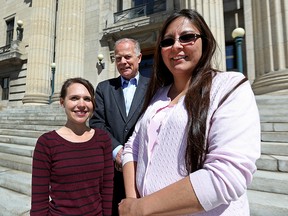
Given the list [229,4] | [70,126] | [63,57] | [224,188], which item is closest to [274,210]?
[224,188]

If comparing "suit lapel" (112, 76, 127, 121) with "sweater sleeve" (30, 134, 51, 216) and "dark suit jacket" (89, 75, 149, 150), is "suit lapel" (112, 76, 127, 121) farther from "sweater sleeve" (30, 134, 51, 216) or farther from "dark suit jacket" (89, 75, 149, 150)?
"sweater sleeve" (30, 134, 51, 216)

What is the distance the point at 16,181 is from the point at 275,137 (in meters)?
4.81

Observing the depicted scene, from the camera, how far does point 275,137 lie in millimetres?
3846

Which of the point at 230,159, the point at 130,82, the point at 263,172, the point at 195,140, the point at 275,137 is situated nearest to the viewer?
the point at 230,159

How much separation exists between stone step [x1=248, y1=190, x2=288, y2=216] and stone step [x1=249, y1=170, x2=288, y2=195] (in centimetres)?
8

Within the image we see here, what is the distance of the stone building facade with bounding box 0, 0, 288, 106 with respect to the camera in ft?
22.1

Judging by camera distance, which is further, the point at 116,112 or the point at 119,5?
the point at 119,5

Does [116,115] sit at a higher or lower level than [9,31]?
lower

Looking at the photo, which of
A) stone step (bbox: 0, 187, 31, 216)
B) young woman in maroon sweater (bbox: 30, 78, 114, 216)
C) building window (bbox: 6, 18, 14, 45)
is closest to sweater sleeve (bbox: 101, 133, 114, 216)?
young woman in maroon sweater (bbox: 30, 78, 114, 216)

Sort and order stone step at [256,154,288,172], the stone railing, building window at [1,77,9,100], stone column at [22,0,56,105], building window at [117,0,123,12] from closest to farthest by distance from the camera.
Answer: stone step at [256,154,288,172]
the stone railing
stone column at [22,0,56,105]
building window at [117,0,123,12]
building window at [1,77,9,100]

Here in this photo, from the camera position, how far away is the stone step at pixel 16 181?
3.94 m

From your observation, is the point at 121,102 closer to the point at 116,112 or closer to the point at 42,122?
the point at 116,112

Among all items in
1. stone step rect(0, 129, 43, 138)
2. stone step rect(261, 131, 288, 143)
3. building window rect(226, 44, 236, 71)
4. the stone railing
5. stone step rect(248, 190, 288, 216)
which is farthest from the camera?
the stone railing

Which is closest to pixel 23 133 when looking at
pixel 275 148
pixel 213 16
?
pixel 275 148
